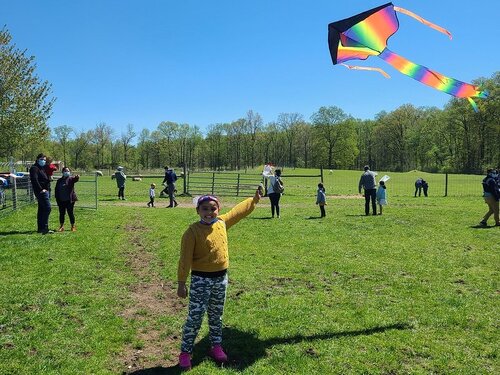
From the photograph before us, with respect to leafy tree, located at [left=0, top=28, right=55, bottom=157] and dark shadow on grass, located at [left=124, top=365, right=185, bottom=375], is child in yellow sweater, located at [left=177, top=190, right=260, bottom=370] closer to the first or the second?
dark shadow on grass, located at [left=124, top=365, right=185, bottom=375]

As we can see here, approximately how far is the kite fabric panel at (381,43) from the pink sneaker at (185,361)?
14.9ft

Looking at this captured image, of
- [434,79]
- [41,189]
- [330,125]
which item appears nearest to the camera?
[434,79]

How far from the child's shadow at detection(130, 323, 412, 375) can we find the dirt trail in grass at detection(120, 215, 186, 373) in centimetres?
24

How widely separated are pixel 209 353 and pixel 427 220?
43.6 feet

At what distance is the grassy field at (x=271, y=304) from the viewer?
191 inches

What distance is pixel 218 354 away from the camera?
189 inches

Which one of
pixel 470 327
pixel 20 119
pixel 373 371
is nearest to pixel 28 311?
pixel 373 371

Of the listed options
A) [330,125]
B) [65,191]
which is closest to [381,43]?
[65,191]

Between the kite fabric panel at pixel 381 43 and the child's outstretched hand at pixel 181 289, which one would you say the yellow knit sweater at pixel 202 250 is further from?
the kite fabric panel at pixel 381 43

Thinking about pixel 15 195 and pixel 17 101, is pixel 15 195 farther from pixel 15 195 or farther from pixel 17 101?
pixel 17 101

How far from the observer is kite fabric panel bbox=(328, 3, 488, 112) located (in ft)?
18.8

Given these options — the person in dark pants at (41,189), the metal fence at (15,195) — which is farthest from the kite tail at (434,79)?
the metal fence at (15,195)

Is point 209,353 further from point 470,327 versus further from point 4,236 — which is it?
point 4,236

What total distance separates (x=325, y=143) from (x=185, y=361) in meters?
93.4
